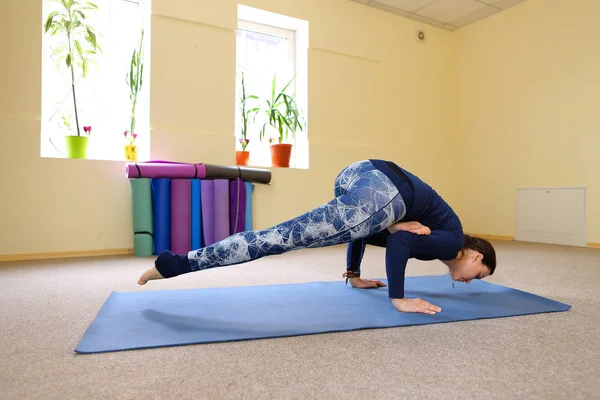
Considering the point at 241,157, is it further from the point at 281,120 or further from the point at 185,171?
the point at 185,171

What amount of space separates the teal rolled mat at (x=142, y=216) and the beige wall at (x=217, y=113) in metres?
0.21

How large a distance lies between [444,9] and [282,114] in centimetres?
224

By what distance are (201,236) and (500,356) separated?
2605 millimetres

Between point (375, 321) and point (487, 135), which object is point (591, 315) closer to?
point (375, 321)

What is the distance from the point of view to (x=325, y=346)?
1315 millimetres

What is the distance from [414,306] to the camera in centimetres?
166

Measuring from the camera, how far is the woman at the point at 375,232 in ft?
5.11

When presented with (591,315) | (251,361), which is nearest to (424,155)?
(591,315)

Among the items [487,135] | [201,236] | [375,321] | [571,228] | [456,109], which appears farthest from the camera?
[456,109]

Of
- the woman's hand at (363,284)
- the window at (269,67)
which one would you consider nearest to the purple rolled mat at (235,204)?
the window at (269,67)

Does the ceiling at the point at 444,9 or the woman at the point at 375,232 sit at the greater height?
the ceiling at the point at 444,9

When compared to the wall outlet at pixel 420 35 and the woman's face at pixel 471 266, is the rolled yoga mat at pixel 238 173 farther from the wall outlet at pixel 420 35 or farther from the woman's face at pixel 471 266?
the wall outlet at pixel 420 35

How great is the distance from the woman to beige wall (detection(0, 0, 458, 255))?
2.00 meters

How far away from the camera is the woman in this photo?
1.56 metres
